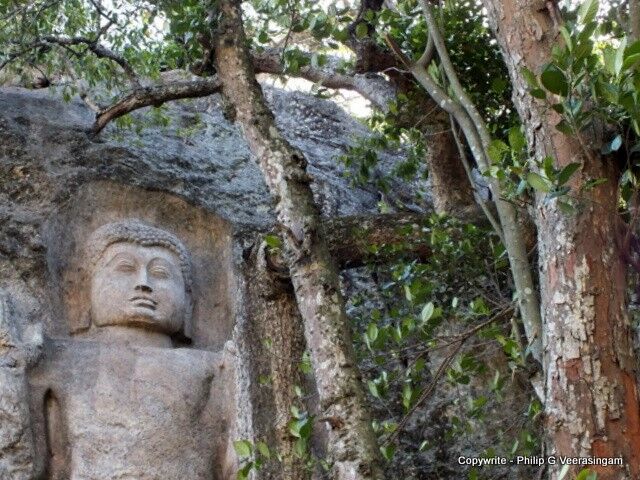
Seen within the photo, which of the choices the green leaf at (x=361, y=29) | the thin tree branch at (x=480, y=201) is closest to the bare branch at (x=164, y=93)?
the green leaf at (x=361, y=29)

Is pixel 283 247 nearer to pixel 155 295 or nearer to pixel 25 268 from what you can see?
pixel 155 295

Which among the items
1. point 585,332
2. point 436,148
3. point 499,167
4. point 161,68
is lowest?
point 585,332

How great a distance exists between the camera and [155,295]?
5.76 metres

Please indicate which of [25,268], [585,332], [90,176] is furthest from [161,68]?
[585,332]

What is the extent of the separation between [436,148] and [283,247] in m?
1.71

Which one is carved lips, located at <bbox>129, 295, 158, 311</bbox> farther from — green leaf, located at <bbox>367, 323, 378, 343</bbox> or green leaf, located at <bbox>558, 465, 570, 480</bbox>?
green leaf, located at <bbox>558, 465, 570, 480</bbox>

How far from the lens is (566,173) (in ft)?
12.6

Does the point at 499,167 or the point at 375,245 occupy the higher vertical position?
the point at 375,245

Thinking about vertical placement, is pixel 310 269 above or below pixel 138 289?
below

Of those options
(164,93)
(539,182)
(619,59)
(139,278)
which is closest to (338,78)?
(164,93)

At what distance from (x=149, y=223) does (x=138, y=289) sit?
50 cm

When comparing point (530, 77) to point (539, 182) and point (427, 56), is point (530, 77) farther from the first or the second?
point (427, 56)

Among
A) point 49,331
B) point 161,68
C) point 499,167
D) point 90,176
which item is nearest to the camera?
point 499,167

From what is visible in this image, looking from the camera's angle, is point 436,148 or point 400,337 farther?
point 436,148
